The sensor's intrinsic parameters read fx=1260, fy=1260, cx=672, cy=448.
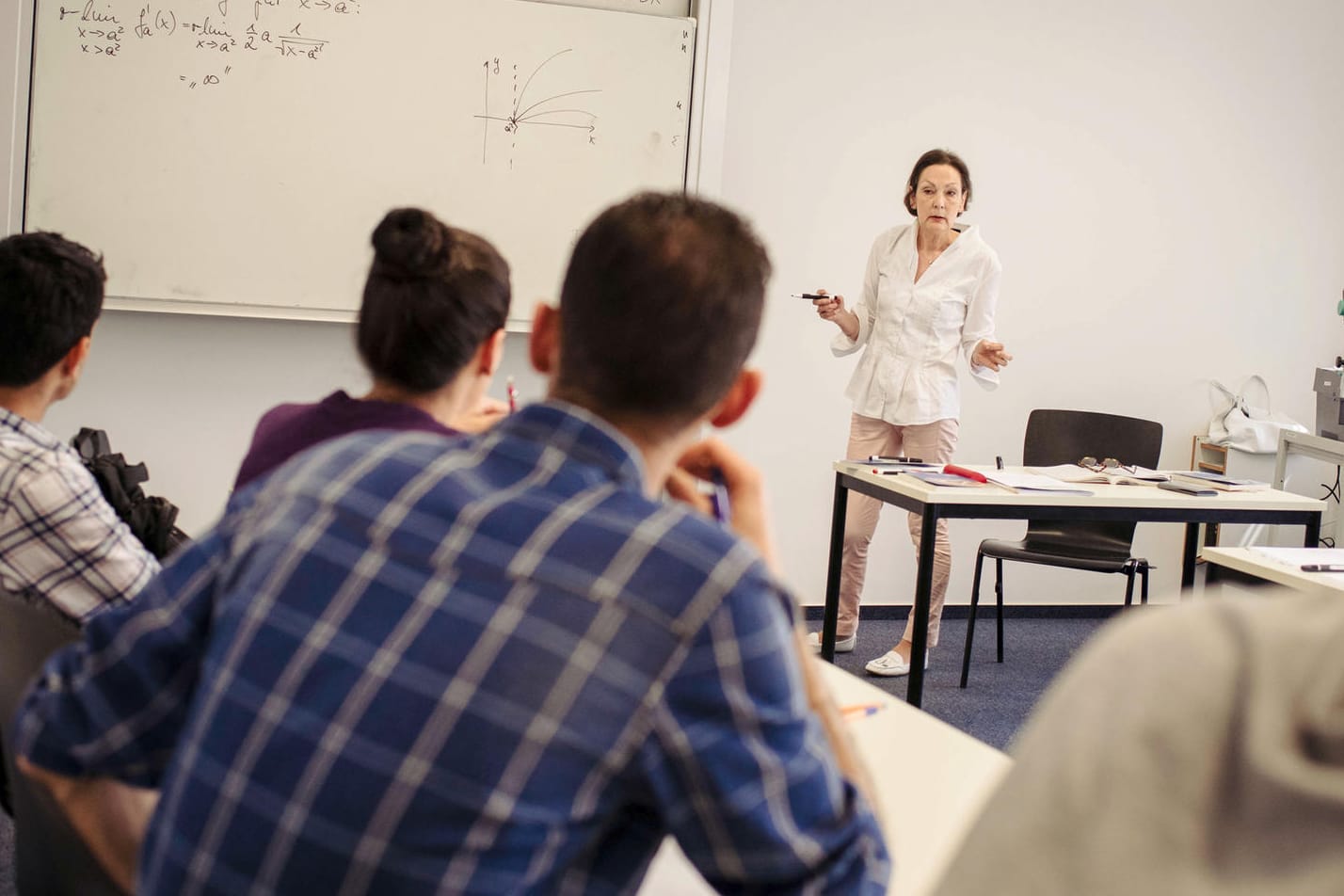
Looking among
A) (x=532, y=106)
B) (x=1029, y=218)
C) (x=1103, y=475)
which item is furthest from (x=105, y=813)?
(x=1029, y=218)

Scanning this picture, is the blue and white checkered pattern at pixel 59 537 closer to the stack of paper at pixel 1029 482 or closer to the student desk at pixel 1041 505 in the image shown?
the student desk at pixel 1041 505

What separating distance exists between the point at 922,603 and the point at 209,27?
8.61 feet

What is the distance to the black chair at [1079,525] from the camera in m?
3.85

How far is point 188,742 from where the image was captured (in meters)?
0.77

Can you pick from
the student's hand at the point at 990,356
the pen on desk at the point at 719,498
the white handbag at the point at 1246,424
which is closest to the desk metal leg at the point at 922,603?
the student's hand at the point at 990,356

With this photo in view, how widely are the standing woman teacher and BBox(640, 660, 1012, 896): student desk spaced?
263cm

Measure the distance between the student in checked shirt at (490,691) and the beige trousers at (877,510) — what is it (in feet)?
10.8

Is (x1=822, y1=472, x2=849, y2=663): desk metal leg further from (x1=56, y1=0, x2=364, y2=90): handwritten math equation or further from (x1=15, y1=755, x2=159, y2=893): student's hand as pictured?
(x1=15, y1=755, x2=159, y2=893): student's hand

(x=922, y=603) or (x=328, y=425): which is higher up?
(x=328, y=425)

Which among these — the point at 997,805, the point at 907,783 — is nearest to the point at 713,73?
the point at 907,783

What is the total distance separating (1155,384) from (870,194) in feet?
4.80

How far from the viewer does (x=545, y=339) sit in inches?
37.3

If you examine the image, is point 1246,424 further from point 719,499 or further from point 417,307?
point 719,499

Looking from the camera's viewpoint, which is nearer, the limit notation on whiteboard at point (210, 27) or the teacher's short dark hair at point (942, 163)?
the limit notation on whiteboard at point (210, 27)
